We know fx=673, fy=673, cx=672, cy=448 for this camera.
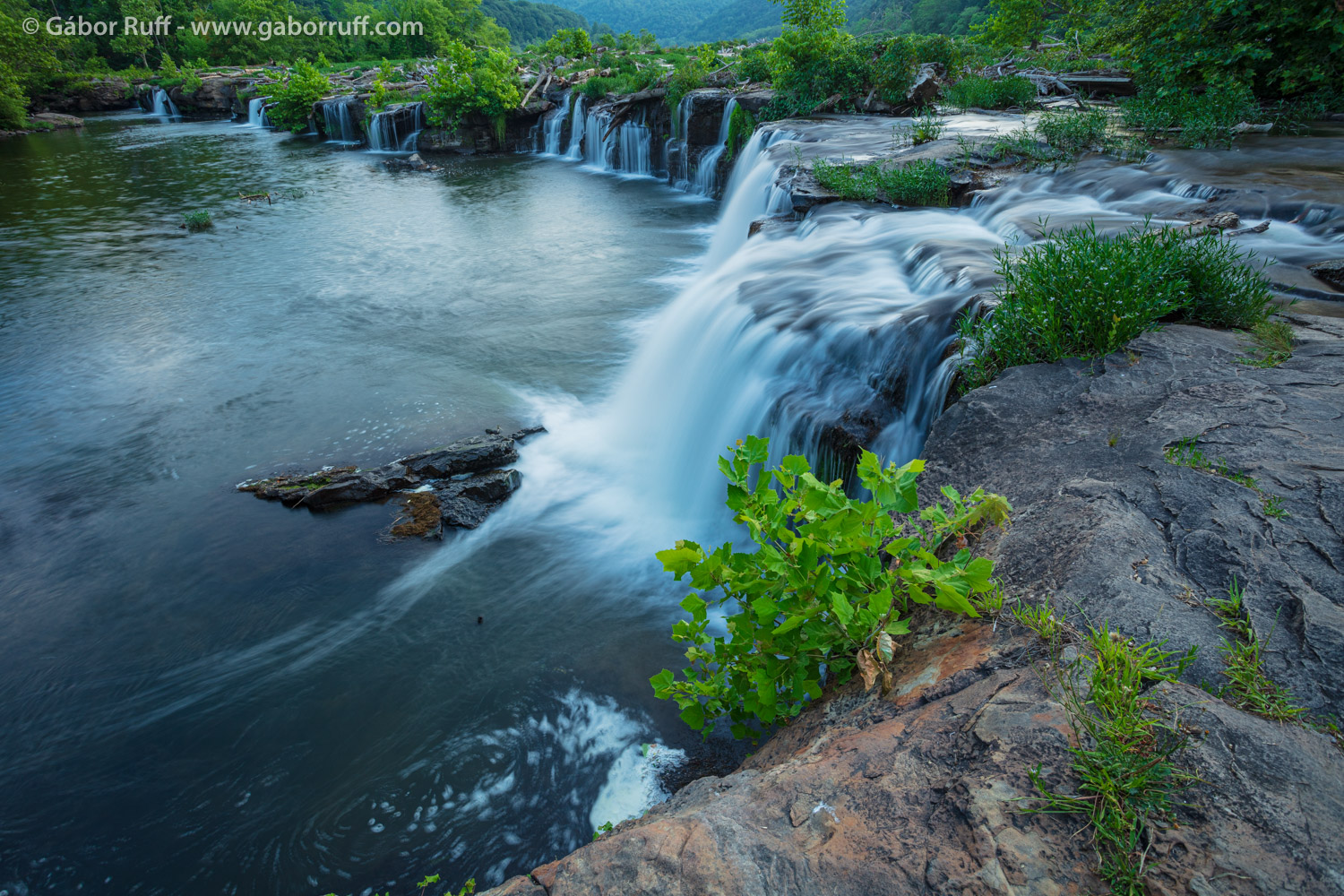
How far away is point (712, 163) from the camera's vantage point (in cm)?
1858

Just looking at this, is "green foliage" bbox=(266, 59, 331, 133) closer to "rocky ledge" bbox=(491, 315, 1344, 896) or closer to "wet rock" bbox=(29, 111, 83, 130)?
"wet rock" bbox=(29, 111, 83, 130)

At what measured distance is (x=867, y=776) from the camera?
1.96 metres

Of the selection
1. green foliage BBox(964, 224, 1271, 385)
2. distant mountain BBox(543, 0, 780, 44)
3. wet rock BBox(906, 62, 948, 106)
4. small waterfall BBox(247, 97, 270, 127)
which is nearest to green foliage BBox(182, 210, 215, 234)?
wet rock BBox(906, 62, 948, 106)

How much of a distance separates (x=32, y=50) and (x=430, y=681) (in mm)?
54784

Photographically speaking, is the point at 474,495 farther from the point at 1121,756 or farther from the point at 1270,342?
the point at 1270,342

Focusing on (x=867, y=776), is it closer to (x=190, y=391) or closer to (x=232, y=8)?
(x=190, y=391)

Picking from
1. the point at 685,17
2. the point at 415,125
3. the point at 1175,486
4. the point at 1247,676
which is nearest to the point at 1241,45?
the point at 1175,486

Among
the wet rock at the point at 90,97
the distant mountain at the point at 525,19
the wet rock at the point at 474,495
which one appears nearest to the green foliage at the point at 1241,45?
the wet rock at the point at 474,495

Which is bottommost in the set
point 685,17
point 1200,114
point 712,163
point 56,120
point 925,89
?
point 712,163

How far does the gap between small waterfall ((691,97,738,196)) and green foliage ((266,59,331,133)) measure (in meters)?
23.4

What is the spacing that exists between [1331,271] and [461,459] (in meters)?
7.58

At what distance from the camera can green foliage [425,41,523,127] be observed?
25.2 m

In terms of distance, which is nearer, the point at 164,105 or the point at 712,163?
the point at 712,163

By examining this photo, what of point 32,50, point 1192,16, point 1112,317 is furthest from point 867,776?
point 32,50
